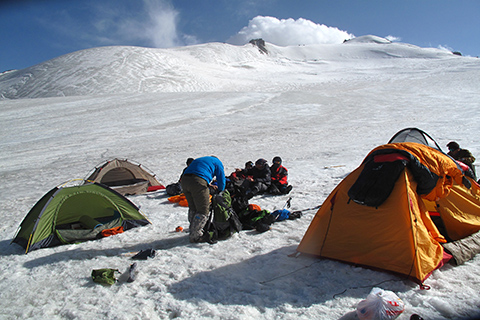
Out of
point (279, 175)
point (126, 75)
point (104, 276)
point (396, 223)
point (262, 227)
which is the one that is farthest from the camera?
point (126, 75)

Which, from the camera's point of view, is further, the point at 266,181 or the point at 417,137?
the point at 266,181

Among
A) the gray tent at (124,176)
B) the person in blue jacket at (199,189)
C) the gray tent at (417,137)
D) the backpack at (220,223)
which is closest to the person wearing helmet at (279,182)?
the backpack at (220,223)

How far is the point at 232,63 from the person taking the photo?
65.6 metres

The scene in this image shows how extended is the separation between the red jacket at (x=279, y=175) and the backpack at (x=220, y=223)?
3367mm

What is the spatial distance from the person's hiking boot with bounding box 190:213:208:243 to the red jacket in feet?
12.7

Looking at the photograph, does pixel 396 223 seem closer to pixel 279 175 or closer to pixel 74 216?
pixel 279 175

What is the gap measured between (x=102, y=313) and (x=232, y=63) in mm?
66146

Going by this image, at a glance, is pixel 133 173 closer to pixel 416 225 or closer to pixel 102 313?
pixel 102 313

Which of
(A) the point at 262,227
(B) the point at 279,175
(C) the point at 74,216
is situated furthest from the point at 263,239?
(C) the point at 74,216

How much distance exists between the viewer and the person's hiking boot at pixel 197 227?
5629mm

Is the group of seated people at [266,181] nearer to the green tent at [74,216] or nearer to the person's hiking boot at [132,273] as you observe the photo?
the green tent at [74,216]

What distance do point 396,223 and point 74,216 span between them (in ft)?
21.6

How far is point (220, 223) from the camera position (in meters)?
5.73

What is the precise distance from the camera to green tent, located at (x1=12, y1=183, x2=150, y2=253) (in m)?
5.97
